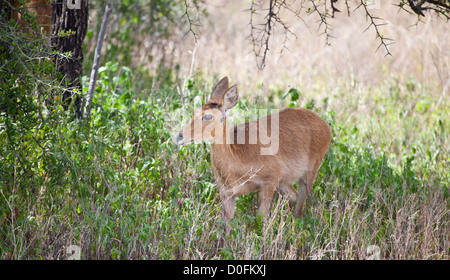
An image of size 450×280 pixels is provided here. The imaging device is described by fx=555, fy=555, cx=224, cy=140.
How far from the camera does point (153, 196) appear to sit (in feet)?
19.5

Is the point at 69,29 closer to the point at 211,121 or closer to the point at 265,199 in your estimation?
the point at 211,121

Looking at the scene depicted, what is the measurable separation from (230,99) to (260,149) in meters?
0.68

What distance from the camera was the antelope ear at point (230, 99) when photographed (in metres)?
5.48

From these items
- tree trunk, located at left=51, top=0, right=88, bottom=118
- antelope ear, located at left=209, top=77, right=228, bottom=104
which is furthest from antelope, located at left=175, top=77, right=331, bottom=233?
tree trunk, located at left=51, top=0, right=88, bottom=118

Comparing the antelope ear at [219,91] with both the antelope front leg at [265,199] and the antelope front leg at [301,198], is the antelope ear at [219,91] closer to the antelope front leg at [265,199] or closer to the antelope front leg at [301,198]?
the antelope front leg at [265,199]

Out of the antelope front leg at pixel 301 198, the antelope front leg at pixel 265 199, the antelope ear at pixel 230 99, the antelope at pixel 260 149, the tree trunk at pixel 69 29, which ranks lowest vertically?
the antelope front leg at pixel 301 198

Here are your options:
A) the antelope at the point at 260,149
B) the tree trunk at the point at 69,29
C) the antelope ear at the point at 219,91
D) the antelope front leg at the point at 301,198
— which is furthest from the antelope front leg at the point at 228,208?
the tree trunk at the point at 69,29

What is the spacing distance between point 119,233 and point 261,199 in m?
1.49

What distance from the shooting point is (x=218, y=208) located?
17.8 feet

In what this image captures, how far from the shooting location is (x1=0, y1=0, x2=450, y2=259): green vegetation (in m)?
4.68

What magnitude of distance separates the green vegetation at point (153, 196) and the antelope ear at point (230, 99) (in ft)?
2.53

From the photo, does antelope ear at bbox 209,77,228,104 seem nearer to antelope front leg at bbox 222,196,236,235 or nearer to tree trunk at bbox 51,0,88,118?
antelope front leg at bbox 222,196,236,235

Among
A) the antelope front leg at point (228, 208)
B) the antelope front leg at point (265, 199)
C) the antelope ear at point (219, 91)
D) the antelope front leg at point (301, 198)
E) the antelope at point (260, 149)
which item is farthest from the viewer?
the antelope front leg at point (301, 198)

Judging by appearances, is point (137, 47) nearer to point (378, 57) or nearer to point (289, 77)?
point (289, 77)
